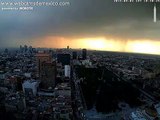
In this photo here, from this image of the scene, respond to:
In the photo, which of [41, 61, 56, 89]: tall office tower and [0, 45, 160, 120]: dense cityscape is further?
[41, 61, 56, 89]: tall office tower

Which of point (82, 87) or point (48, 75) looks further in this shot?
point (48, 75)

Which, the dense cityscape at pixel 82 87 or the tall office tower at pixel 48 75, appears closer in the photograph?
the dense cityscape at pixel 82 87

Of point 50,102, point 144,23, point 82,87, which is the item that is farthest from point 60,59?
point 144,23

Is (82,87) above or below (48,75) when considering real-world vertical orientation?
below

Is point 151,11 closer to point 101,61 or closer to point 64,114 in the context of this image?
point 64,114

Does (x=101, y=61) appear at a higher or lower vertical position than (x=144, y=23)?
lower
